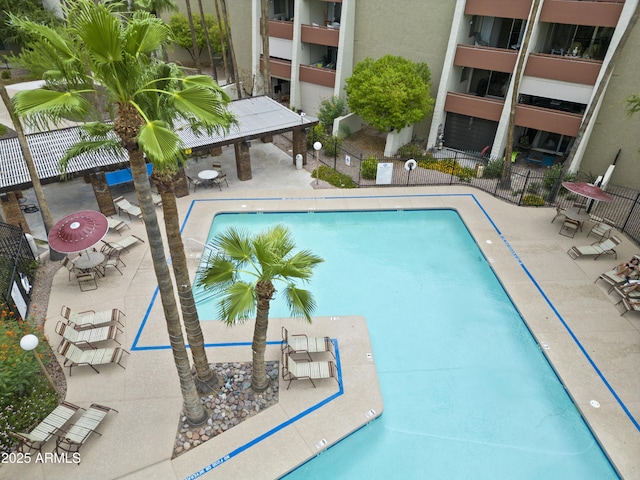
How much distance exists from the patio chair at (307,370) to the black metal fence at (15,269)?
818cm

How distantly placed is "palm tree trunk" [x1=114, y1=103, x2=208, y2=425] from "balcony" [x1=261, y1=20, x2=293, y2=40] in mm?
25466

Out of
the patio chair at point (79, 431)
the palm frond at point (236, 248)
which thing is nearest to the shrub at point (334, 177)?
the palm frond at point (236, 248)

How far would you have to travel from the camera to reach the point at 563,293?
1493cm

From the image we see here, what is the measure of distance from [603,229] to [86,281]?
20.3 metres

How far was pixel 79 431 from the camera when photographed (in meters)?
9.66

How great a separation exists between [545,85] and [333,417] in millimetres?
20486

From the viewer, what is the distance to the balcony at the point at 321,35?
2739 centimetres

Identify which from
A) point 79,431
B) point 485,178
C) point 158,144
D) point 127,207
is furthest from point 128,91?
point 485,178

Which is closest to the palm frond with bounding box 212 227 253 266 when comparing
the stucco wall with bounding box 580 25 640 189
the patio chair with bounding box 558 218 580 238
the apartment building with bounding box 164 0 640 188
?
the patio chair with bounding box 558 218 580 238

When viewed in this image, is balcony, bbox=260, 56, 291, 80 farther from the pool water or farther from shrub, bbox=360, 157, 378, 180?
the pool water

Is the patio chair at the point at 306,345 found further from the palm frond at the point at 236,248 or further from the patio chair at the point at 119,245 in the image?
the patio chair at the point at 119,245

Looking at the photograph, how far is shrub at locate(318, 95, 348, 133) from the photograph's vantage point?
27.4 m

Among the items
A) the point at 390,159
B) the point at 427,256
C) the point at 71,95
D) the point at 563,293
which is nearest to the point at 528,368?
the point at 563,293

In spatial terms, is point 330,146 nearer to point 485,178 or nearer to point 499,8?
point 485,178
